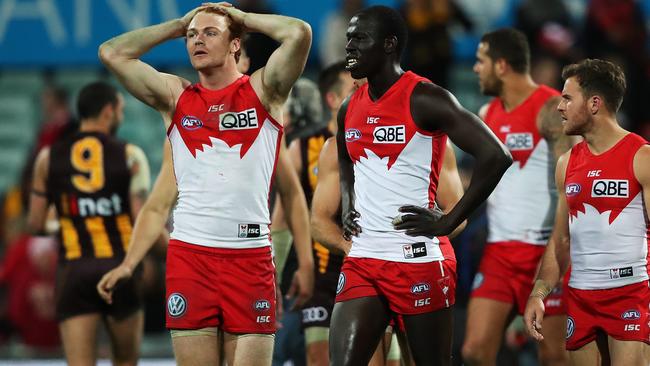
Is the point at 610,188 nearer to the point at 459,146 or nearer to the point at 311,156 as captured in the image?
the point at 459,146

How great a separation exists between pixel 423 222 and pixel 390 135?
50cm

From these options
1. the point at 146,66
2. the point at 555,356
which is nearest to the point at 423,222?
the point at 146,66

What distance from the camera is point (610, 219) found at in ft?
24.6

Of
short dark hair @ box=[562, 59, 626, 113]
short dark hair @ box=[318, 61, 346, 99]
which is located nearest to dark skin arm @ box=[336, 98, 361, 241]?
short dark hair @ box=[562, 59, 626, 113]

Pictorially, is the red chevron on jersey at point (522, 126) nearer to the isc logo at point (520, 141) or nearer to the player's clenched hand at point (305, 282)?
the isc logo at point (520, 141)

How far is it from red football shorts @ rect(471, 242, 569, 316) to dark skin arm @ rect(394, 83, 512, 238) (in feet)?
8.83

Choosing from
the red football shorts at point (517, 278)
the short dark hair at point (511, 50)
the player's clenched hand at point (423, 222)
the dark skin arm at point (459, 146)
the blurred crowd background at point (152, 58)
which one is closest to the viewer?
the dark skin arm at point (459, 146)

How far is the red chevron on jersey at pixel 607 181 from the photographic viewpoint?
7.43 metres

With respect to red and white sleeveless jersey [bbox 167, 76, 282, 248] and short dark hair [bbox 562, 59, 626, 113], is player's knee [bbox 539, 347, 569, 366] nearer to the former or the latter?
short dark hair [bbox 562, 59, 626, 113]

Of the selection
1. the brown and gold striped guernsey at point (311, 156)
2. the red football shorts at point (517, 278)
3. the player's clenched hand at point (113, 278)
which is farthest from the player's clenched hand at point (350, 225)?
the red football shorts at point (517, 278)

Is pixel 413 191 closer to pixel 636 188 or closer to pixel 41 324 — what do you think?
pixel 636 188

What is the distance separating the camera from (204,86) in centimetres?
735

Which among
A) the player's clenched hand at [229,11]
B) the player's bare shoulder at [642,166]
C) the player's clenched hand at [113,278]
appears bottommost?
the player's clenched hand at [113,278]

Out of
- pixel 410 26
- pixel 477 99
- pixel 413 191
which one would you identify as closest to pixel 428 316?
pixel 413 191
